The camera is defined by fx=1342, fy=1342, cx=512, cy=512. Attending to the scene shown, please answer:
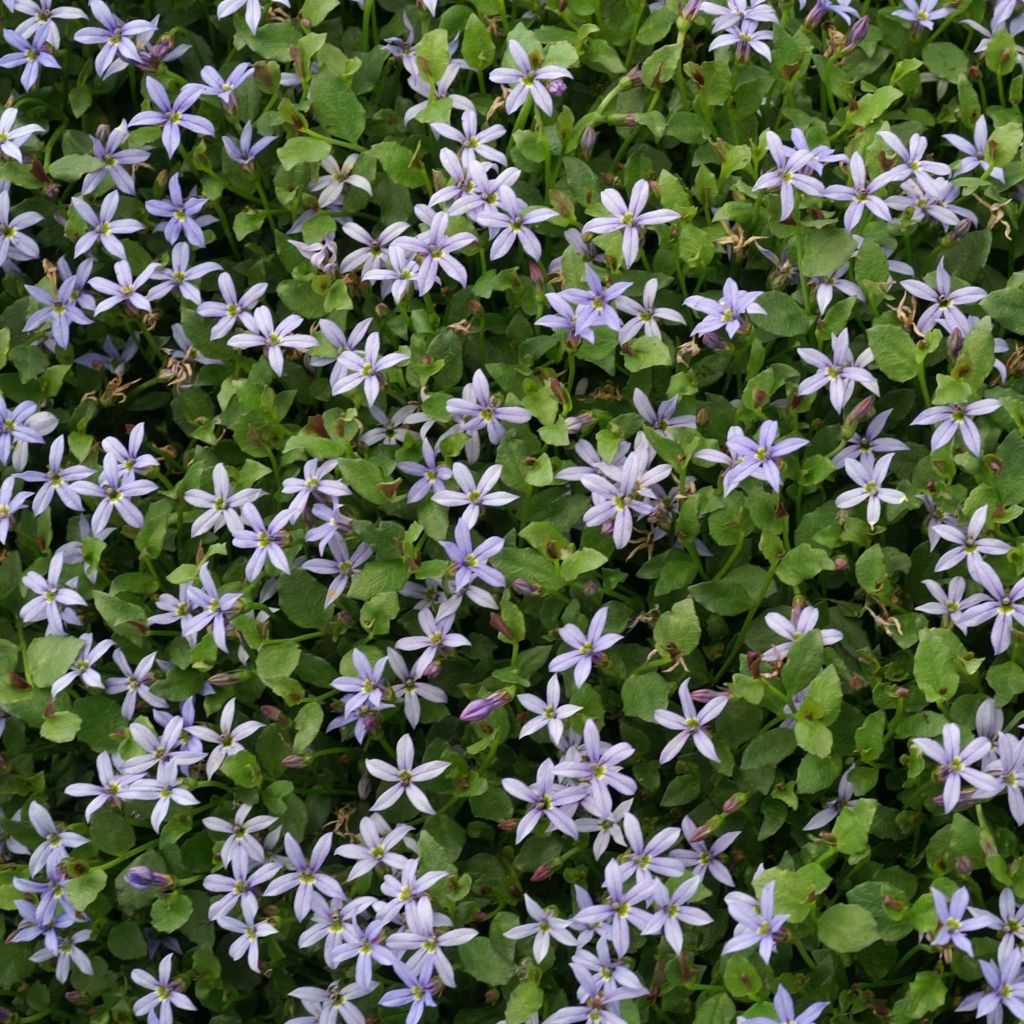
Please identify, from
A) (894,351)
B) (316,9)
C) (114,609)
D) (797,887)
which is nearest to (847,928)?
(797,887)

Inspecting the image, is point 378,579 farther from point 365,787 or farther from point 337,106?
point 337,106

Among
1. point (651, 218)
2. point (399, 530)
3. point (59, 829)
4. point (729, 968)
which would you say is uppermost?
point (651, 218)

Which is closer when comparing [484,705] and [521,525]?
[484,705]

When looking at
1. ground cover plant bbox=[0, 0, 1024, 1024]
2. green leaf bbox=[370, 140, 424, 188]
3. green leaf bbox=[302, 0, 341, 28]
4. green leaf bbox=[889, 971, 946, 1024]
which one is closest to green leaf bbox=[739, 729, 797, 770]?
ground cover plant bbox=[0, 0, 1024, 1024]

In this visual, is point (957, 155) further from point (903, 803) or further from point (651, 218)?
point (903, 803)

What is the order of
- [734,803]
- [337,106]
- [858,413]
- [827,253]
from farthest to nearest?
[337,106] < [827,253] < [858,413] < [734,803]

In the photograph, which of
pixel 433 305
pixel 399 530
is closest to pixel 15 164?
pixel 433 305

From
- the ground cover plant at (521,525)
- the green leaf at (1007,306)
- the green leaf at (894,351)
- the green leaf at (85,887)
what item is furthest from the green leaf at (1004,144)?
the green leaf at (85,887)
